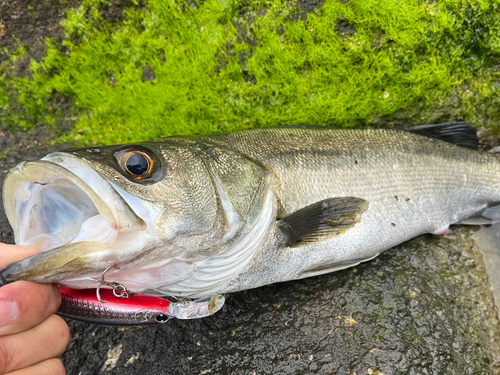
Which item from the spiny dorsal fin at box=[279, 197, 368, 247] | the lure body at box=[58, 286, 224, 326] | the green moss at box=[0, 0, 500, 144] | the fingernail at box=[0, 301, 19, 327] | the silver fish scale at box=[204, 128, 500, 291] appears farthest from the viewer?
the green moss at box=[0, 0, 500, 144]

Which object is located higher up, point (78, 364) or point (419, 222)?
point (419, 222)

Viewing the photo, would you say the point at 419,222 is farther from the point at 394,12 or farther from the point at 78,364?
the point at 78,364

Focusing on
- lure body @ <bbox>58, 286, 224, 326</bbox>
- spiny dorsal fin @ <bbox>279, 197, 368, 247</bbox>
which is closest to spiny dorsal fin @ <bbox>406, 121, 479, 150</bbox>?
spiny dorsal fin @ <bbox>279, 197, 368, 247</bbox>

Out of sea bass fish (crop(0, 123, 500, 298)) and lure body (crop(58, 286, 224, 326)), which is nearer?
sea bass fish (crop(0, 123, 500, 298))


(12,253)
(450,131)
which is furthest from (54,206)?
(450,131)

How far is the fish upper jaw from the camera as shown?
1.46 meters

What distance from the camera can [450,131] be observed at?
2660 millimetres

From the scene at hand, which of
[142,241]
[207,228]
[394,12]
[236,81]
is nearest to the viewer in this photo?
[142,241]

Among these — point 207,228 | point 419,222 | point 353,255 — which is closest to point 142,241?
point 207,228

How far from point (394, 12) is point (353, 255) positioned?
1899 mm

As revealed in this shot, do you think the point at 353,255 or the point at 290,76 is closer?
the point at 353,255

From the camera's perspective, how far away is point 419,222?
2.42 meters

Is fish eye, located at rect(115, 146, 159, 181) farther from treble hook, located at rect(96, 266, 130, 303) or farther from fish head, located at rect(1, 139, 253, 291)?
treble hook, located at rect(96, 266, 130, 303)

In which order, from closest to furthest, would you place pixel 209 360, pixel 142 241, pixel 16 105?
1. pixel 142 241
2. pixel 209 360
3. pixel 16 105
